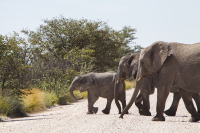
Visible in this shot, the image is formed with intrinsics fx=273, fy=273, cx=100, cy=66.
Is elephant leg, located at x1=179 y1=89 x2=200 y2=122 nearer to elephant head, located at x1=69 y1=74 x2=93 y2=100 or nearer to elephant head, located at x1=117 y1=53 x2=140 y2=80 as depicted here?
elephant head, located at x1=117 y1=53 x2=140 y2=80

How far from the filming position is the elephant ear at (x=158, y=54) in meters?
7.79

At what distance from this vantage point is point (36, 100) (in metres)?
14.0

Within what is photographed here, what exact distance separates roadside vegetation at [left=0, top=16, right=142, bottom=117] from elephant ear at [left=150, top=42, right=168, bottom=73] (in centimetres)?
651

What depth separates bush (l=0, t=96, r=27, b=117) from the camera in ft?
36.8

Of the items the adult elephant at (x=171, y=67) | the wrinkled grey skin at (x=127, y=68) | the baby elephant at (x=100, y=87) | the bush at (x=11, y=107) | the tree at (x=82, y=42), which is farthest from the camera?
the tree at (x=82, y=42)

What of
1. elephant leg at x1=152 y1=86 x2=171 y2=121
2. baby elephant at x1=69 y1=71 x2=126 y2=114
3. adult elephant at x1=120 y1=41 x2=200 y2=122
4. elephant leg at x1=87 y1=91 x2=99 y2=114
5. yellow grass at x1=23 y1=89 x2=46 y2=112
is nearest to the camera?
adult elephant at x1=120 y1=41 x2=200 y2=122

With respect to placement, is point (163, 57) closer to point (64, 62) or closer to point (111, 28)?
point (64, 62)

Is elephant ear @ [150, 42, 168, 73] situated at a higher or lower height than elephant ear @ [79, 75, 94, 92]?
higher

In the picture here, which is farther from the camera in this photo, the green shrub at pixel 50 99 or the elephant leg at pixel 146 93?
the green shrub at pixel 50 99

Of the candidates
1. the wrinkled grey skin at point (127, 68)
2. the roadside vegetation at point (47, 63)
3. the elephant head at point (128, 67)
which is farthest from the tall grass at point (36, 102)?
the elephant head at point (128, 67)

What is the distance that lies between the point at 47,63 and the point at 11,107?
8.77 m

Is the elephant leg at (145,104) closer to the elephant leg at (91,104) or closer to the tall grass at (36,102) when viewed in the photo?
the elephant leg at (91,104)

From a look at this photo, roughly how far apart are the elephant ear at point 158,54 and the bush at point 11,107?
6500 millimetres

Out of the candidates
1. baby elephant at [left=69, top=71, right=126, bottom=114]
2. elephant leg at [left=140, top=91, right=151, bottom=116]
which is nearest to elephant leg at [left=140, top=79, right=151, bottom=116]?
elephant leg at [left=140, top=91, right=151, bottom=116]
